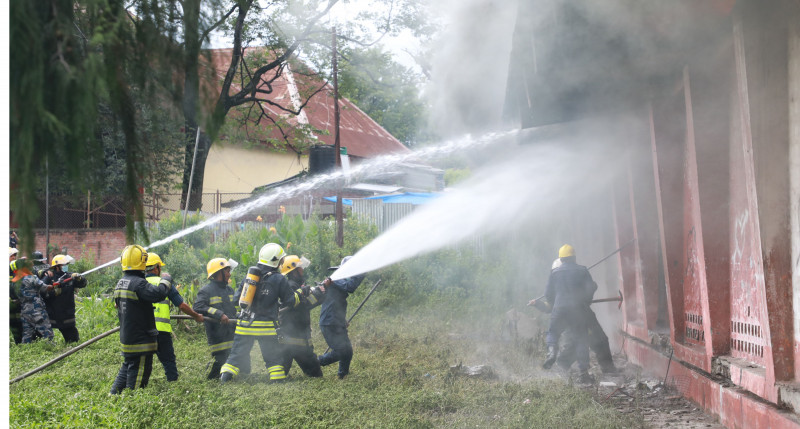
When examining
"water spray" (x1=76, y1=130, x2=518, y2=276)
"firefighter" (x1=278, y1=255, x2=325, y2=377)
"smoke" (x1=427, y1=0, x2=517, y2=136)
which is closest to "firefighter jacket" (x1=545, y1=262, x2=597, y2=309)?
"water spray" (x1=76, y1=130, x2=518, y2=276)

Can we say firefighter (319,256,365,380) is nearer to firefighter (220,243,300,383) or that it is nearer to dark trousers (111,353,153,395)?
firefighter (220,243,300,383)

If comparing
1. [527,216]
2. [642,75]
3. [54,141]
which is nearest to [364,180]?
[527,216]

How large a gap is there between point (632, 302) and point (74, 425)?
719cm

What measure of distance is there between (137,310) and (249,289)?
1.25 m

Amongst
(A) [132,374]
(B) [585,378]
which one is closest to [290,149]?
(A) [132,374]

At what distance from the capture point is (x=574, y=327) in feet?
27.7

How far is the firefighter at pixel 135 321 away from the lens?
22.7ft

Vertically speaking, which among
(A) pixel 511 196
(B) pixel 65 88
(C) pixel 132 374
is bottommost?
(C) pixel 132 374

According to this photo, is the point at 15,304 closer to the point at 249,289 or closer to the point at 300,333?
the point at 249,289

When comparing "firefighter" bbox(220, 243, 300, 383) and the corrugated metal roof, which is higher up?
the corrugated metal roof

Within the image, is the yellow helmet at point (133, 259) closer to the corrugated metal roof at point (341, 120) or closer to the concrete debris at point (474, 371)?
the concrete debris at point (474, 371)

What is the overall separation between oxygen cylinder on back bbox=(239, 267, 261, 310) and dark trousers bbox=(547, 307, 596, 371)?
392cm

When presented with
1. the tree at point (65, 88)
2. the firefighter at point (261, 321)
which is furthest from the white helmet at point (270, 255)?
the tree at point (65, 88)

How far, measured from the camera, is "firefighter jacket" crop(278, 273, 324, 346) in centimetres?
789
